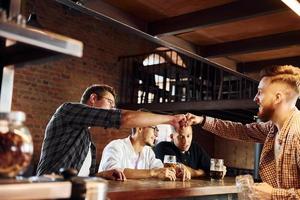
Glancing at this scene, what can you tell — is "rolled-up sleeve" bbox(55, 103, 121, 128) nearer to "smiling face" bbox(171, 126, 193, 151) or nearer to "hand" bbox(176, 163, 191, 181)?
"hand" bbox(176, 163, 191, 181)

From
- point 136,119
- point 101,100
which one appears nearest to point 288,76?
point 136,119

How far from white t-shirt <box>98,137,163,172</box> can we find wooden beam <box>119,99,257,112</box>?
12.0 feet

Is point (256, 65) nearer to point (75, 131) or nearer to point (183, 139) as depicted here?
point (183, 139)

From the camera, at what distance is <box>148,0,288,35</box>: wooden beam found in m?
1.85

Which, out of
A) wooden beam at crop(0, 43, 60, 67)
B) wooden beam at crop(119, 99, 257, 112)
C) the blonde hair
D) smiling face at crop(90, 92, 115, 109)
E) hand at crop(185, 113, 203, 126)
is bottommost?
hand at crop(185, 113, 203, 126)

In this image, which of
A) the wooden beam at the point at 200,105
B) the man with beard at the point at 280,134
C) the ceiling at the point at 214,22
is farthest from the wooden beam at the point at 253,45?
the wooden beam at the point at 200,105

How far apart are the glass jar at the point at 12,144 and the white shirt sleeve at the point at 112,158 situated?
1.68 m

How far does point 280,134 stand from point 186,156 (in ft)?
4.87

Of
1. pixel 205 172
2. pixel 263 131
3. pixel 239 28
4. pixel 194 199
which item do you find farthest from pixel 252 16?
pixel 205 172

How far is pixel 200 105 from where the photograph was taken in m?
7.06

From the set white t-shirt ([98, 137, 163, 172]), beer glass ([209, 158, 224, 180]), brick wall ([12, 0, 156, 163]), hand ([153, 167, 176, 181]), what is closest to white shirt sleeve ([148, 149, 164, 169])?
white t-shirt ([98, 137, 163, 172])

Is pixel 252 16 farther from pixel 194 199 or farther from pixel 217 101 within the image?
pixel 217 101

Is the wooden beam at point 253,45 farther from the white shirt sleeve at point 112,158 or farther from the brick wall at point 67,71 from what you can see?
the brick wall at point 67,71

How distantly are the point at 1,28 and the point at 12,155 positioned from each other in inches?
12.3
